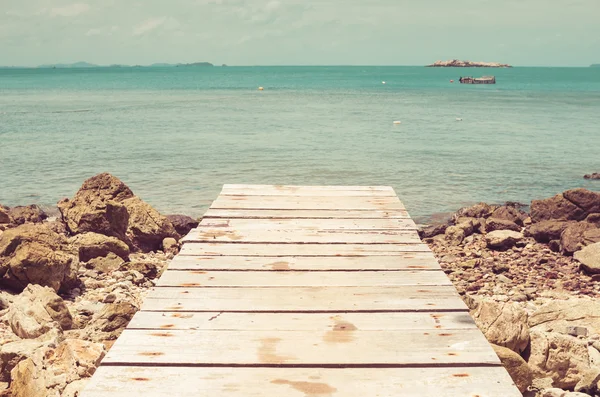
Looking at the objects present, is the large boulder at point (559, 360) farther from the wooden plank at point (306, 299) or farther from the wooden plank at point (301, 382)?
the wooden plank at point (301, 382)

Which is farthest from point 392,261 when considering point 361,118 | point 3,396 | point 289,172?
point 361,118

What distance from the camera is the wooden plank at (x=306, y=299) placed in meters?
3.43

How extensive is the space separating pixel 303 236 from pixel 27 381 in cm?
248

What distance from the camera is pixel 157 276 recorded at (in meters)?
9.60

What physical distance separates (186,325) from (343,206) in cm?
303

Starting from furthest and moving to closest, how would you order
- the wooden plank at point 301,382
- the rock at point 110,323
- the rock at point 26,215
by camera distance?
the rock at point 26,215 < the rock at point 110,323 < the wooden plank at point 301,382

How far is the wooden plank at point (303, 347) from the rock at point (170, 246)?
835 cm

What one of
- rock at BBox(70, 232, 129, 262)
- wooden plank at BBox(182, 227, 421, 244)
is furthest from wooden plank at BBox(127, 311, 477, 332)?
rock at BBox(70, 232, 129, 262)

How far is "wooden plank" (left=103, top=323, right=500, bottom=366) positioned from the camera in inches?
111

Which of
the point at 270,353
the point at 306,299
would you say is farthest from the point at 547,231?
the point at 270,353

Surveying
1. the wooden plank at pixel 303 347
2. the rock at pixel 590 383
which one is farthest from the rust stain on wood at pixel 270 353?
the rock at pixel 590 383

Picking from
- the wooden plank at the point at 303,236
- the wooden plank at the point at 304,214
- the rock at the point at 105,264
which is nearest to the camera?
the wooden plank at the point at 303,236

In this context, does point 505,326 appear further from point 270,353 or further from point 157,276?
point 157,276

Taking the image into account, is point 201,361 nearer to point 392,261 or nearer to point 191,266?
point 191,266
